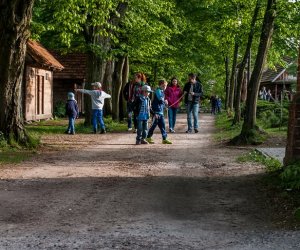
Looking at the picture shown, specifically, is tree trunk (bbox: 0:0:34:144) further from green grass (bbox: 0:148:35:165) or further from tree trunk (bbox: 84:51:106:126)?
tree trunk (bbox: 84:51:106:126)

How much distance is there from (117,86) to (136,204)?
22.0m

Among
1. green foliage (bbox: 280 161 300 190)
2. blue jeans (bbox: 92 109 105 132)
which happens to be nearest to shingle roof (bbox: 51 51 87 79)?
blue jeans (bbox: 92 109 105 132)

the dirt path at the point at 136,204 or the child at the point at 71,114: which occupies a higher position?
the child at the point at 71,114

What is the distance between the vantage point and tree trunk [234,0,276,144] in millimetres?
15719

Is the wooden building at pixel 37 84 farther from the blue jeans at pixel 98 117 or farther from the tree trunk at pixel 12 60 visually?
the tree trunk at pixel 12 60

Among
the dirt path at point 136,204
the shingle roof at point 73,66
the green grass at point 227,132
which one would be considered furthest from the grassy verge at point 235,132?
the shingle roof at point 73,66

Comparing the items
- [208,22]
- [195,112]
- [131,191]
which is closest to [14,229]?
[131,191]

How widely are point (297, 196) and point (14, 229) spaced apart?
12.5 feet

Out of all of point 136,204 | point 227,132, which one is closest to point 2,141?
point 136,204

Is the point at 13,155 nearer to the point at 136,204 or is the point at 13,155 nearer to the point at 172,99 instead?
the point at 136,204

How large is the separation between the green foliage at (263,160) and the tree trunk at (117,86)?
15249 millimetres

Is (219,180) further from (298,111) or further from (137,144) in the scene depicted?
(137,144)

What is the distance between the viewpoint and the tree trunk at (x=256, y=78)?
15.7 meters

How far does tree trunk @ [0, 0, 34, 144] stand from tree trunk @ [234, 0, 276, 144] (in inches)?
233
